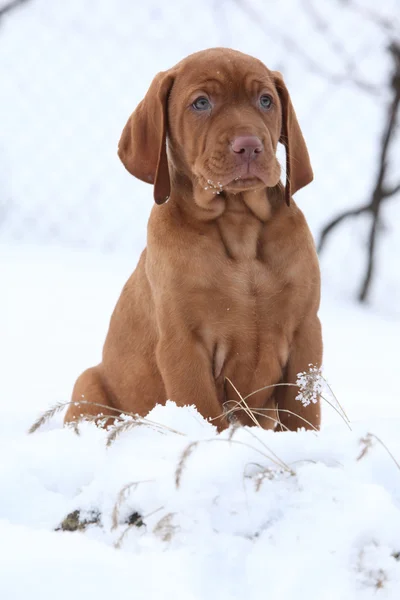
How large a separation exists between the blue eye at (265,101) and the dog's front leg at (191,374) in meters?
0.85

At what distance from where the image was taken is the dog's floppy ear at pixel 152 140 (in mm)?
2928

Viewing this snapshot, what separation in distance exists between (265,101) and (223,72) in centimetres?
18

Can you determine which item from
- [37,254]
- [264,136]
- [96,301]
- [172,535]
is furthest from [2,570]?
[37,254]

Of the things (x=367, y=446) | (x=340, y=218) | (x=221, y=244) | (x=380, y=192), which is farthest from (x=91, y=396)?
(x=380, y=192)

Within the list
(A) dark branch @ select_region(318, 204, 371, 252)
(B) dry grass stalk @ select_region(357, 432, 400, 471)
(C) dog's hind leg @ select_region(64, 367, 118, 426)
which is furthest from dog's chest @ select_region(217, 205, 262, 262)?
(A) dark branch @ select_region(318, 204, 371, 252)

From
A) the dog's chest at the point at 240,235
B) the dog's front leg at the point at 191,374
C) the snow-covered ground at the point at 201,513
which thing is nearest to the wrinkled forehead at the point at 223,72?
the dog's chest at the point at 240,235

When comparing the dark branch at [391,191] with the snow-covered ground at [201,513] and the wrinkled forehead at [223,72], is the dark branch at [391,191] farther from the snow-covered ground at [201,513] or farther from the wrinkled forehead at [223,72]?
the snow-covered ground at [201,513]

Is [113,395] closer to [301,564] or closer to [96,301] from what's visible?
[301,564]

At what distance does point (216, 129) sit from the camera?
2.77 m

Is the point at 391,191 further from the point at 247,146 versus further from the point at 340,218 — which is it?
the point at 247,146

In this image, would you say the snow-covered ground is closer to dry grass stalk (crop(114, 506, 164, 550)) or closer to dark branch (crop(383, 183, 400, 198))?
dry grass stalk (crop(114, 506, 164, 550))

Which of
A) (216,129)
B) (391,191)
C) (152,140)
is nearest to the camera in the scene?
(216,129)

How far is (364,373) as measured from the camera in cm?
525

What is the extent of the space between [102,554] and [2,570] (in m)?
0.19
